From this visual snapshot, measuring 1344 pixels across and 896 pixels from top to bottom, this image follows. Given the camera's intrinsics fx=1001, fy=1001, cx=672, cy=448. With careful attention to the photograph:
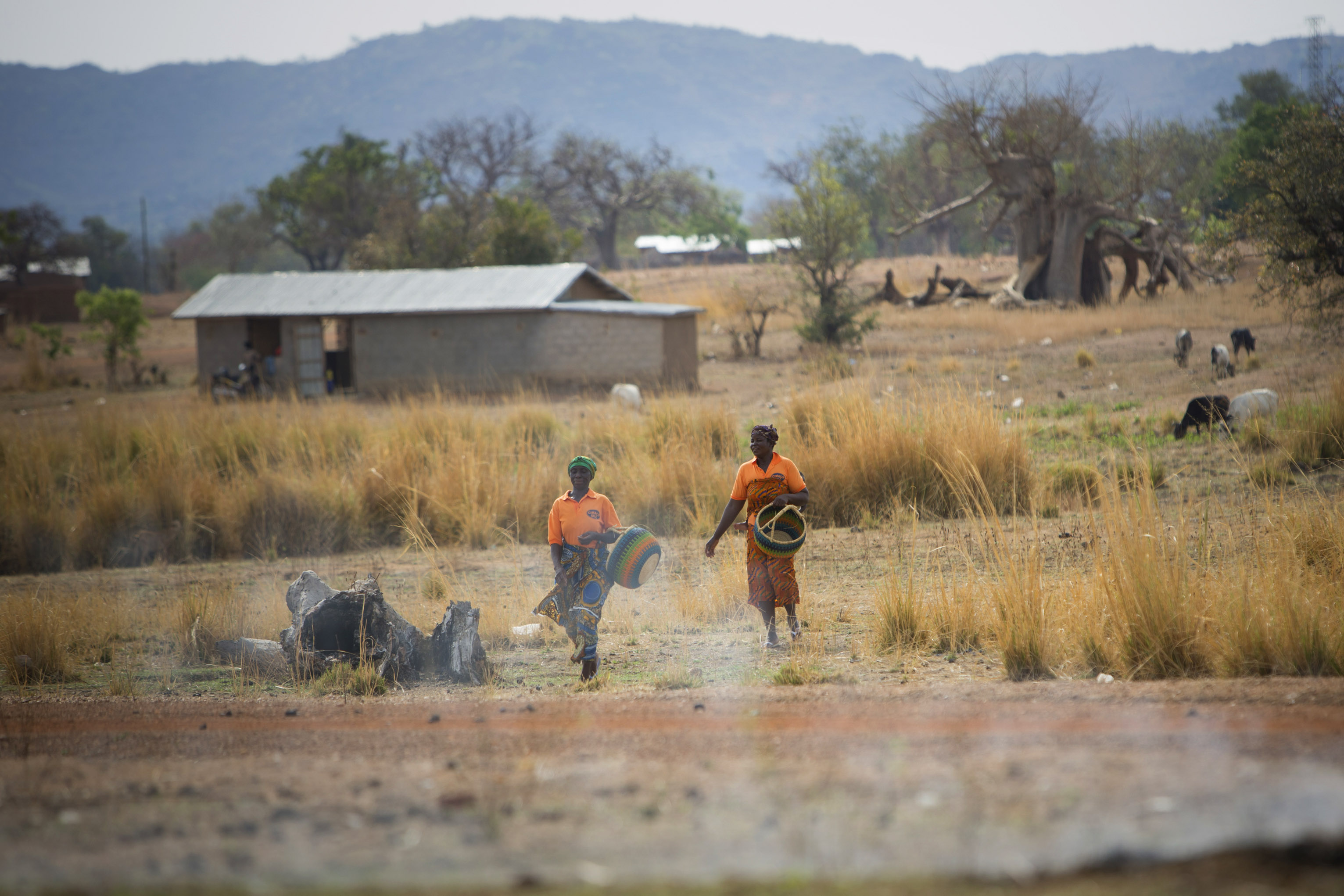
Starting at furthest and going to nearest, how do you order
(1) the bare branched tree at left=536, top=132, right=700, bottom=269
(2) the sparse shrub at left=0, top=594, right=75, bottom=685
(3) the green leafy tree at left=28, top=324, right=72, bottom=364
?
1. (1) the bare branched tree at left=536, top=132, right=700, bottom=269
2. (3) the green leafy tree at left=28, top=324, right=72, bottom=364
3. (2) the sparse shrub at left=0, top=594, right=75, bottom=685

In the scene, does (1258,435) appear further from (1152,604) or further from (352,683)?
(352,683)

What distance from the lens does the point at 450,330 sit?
2331cm

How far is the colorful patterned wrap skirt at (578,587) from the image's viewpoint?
5508 mm

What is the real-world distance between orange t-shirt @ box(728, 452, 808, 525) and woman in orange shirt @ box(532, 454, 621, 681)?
79 cm

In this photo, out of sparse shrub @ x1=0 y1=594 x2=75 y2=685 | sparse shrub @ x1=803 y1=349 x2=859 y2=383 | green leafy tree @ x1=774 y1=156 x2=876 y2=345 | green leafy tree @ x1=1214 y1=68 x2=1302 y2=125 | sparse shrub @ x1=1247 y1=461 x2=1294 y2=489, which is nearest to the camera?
sparse shrub @ x1=0 y1=594 x2=75 y2=685

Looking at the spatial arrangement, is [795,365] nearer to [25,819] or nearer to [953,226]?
[25,819]

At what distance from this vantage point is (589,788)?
3527 mm

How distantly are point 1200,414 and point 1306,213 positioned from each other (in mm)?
3442

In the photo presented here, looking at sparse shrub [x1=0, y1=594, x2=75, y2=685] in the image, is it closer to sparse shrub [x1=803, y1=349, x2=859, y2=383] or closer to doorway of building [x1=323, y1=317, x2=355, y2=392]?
sparse shrub [x1=803, y1=349, x2=859, y2=383]

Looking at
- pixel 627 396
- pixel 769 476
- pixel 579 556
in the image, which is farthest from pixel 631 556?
pixel 627 396

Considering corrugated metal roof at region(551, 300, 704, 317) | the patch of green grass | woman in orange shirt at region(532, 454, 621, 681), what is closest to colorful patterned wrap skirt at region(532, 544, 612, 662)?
woman in orange shirt at region(532, 454, 621, 681)

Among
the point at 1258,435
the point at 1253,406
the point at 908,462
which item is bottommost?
the point at 908,462

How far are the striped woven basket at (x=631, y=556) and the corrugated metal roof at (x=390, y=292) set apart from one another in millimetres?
17305

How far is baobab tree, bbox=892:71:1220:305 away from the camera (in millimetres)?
29406
